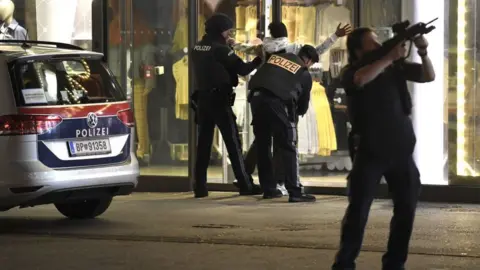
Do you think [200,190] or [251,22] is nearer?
[200,190]

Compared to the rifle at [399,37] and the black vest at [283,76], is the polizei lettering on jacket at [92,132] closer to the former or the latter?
the black vest at [283,76]

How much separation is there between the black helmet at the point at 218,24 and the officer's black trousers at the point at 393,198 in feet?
18.0

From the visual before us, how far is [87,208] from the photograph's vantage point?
11.5 metres

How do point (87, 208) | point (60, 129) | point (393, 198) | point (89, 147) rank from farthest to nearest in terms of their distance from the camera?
point (87, 208)
point (89, 147)
point (60, 129)
point (393, 198)

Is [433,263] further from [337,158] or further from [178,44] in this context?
[178,44]

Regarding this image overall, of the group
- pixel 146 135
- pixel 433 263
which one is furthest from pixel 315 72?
pixel 433 263

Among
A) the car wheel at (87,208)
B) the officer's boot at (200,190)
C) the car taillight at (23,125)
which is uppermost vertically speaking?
the car taillight at (23,125)

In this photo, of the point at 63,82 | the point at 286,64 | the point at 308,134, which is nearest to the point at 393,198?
the point at 63,82

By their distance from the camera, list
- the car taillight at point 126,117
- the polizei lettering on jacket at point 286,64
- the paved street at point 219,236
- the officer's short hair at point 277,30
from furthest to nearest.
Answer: the officer's short hair at point 277,30 < the polizei lettering on jacket at point 286,64 < the car taillight at point 126,117 < the paved street at point 219,236

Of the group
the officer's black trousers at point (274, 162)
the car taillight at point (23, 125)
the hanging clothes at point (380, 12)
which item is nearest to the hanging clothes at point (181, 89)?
the officer's black trousers at point (274, 162)

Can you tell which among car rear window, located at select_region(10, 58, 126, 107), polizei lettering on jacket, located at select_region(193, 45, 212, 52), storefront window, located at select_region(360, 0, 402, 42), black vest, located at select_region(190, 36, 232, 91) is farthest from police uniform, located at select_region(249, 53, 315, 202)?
car rear window, located at select_region(10, 58, 126, 107)

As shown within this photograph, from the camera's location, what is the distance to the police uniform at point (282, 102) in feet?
41.1

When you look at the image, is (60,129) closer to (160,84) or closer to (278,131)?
(278,131)

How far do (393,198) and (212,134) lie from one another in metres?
5.74
